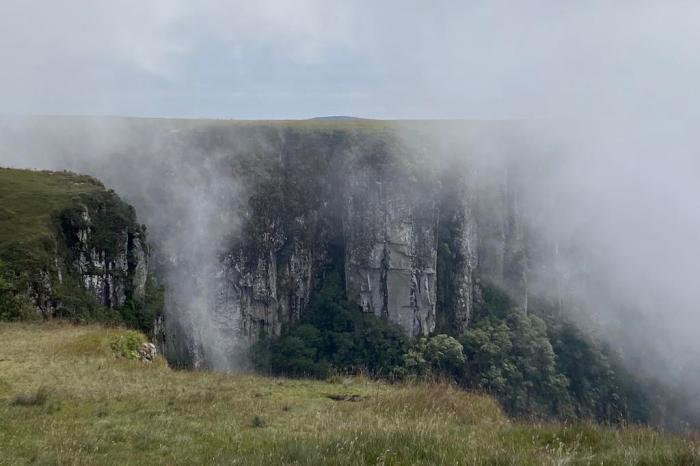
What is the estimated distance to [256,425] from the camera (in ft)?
36.3

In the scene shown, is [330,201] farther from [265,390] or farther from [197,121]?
[265,390]

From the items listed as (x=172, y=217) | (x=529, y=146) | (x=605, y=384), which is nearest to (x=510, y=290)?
(x=605, y=384)

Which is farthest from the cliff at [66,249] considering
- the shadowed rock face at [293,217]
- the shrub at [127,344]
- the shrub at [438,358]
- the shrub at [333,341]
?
the shrub at [438,358]

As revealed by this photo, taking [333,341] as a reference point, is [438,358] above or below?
below

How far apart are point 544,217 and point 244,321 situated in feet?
226

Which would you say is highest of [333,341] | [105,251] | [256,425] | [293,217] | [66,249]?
[293,217]

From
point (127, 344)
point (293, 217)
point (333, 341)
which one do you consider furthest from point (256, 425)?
point (293, 217)

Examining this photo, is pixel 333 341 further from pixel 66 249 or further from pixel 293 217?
pixel 66 249

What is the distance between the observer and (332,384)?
18.3m

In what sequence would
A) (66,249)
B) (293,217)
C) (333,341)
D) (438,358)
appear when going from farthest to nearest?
(293,217) → (333,341) → (438,358) → (66,249)

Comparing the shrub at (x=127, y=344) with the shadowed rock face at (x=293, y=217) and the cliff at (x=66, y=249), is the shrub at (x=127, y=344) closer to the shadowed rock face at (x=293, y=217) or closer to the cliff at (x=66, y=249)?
the cliff at (x=66, y=249)

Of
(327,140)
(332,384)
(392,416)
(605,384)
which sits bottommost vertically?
(605,384)

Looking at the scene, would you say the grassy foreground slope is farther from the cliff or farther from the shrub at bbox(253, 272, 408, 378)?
the shrub at bbox(253, 272, 408, 378)

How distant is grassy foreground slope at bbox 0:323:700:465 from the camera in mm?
7921
